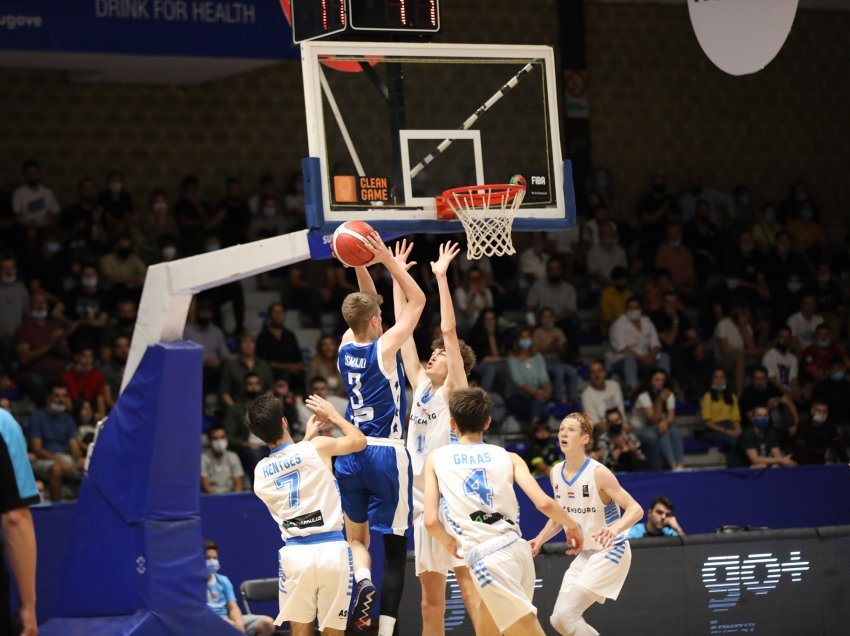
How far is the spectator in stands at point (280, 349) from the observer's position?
659 inches

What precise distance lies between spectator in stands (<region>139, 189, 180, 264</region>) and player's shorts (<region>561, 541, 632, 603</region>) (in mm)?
10124

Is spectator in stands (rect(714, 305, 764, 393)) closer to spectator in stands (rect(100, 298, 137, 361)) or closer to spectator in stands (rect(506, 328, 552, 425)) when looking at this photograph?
spectator in stands (rect(506, 328, 552, 425))

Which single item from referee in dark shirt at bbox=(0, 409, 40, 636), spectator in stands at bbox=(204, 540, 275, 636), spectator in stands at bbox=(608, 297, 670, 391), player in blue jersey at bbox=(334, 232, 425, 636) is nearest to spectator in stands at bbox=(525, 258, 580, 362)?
spectator in stands at bbox=(608, 297, 670, 391)

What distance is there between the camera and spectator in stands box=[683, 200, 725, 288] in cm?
2164

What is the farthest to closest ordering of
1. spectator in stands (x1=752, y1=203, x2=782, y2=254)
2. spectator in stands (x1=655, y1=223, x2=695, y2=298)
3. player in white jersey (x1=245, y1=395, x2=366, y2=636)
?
spectator in stands (x1=752, y1=203, x2=782, y2=254) → spectator in stands (x1=655, y1=223, x2=695, y2=298) → player in white jersey (x1=245, y1=395, x2=366, y2=636)

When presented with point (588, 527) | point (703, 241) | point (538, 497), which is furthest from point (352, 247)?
point (703, 241)

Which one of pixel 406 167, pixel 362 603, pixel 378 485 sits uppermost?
pixel 406 167

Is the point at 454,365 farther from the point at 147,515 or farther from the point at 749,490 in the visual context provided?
the point at 749,490

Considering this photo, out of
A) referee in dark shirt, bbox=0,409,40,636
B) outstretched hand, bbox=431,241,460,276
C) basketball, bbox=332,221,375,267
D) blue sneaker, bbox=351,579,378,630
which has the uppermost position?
basketball, bbox=332,221,375,267

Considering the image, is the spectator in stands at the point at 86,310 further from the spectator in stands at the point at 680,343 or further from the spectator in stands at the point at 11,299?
the spectator in stands at the point at 680,343

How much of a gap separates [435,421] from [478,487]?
5.45 feet

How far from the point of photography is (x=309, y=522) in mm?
8133

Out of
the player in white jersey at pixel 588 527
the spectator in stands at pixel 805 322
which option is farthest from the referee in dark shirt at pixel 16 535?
the spectator in stands at pixel 805 322

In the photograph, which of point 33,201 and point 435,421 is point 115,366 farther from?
point 435,421
